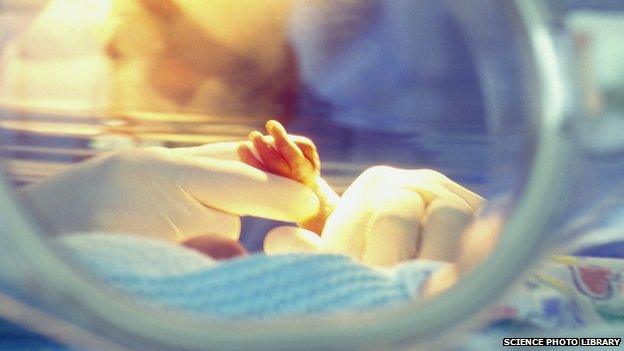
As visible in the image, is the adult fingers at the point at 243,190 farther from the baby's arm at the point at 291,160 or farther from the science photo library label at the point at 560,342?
the science photo library label at the point at 560,342

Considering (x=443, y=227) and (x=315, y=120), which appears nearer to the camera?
(x=443, y=227)

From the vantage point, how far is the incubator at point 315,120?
1.30ft

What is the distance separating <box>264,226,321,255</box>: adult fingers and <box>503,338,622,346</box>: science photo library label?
16 centimetres

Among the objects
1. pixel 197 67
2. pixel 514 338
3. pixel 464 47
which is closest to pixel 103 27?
pixel 197 67

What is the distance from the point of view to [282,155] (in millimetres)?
656

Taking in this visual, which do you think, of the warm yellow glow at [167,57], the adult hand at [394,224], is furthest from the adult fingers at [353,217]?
the warm yellow glow at [167,57]

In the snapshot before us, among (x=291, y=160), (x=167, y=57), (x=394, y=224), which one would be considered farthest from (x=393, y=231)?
(x=167, y=57)

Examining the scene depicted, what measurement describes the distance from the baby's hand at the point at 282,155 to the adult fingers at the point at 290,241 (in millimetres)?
55

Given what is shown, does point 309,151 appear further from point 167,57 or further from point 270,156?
point 167,57

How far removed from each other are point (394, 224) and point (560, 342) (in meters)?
0.15

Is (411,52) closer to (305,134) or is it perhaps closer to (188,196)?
(305,134)

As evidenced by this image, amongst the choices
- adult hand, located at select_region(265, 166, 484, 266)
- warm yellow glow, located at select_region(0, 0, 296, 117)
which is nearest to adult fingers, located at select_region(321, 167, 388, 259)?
adult hand, located at select_region(265, 166, 484, 266)

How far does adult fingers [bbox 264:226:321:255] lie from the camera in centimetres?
60

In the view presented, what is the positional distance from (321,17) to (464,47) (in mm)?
131
